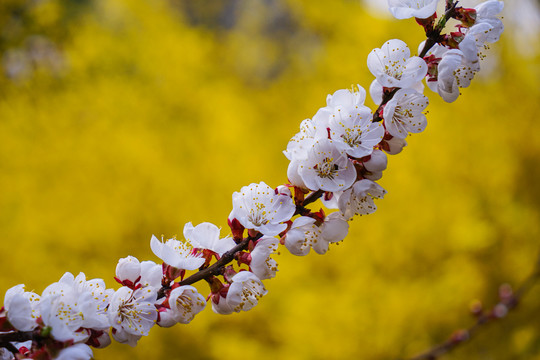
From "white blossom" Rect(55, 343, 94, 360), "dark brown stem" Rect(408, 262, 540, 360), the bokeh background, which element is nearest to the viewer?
"white blossom" Rect(55, 343, 94, 360)

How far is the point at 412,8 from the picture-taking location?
77 centimetres

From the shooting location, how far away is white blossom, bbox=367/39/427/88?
29.0 inches

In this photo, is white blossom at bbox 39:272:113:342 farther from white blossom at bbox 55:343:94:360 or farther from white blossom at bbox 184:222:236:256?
white blossom at bbox 184:222:236:256

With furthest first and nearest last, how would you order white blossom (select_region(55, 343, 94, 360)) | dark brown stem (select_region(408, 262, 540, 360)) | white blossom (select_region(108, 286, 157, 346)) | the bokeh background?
the bokeh background
dark brown stem (select_region(408, 262, 540, 360))
white blossom (select_region(108, 286, 157, 346))
white blossom (select_region(55, 343, 94, 360))

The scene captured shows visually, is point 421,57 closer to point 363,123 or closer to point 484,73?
point 363,123

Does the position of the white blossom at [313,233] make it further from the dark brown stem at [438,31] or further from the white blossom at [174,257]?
the dark brown stem at [438,31]

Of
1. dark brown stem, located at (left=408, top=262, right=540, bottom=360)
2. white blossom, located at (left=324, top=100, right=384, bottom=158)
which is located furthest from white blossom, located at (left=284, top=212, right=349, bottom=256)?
dark brown stem, located at (left=408, top=262, right=540, bottom=360)

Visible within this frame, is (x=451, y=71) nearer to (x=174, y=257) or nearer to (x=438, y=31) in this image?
(x=438, y=31)

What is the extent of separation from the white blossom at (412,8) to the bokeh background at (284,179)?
1799mm

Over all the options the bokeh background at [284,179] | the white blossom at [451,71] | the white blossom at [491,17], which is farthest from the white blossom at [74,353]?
the bokeh background at [284,179]

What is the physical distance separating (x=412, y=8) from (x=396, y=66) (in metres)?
0.10

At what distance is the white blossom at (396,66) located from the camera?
0.74 m

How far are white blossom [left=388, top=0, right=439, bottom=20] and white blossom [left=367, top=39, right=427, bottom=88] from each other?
0.05 meters

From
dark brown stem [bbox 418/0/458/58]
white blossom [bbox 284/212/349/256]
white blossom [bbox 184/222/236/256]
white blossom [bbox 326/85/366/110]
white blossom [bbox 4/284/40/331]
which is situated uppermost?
dark brown stem [bbox 418/0/458/58]
